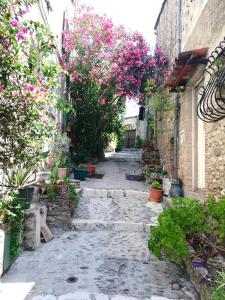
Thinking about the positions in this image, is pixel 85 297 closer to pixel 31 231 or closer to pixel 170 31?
pixel 31 231

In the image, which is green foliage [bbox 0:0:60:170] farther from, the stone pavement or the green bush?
the green bush

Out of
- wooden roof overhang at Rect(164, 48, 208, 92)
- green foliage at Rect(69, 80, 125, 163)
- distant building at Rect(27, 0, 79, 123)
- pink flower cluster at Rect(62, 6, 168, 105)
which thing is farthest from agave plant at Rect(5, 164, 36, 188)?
pink flower cluster at Rect(62, 6, 168, 105)

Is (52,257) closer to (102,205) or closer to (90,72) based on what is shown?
(102,205)

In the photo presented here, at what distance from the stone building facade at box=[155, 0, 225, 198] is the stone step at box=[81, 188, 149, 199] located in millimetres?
1255

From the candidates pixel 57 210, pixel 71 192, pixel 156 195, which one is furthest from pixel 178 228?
pixel 156 195

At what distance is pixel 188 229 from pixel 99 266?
132 centimetres

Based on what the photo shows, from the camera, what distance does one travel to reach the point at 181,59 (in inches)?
217

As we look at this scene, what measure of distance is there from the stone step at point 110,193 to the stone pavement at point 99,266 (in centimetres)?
79

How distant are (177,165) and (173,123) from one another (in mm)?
1348

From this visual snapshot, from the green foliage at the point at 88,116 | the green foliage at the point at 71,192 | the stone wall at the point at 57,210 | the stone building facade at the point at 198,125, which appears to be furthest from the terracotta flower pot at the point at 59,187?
the green foliage at the point at 88,116

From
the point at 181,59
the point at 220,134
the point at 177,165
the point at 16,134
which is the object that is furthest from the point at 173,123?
the point at 16,134

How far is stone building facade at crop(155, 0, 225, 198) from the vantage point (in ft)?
15.1

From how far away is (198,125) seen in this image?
266 inches

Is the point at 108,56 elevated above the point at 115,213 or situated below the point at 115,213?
above
